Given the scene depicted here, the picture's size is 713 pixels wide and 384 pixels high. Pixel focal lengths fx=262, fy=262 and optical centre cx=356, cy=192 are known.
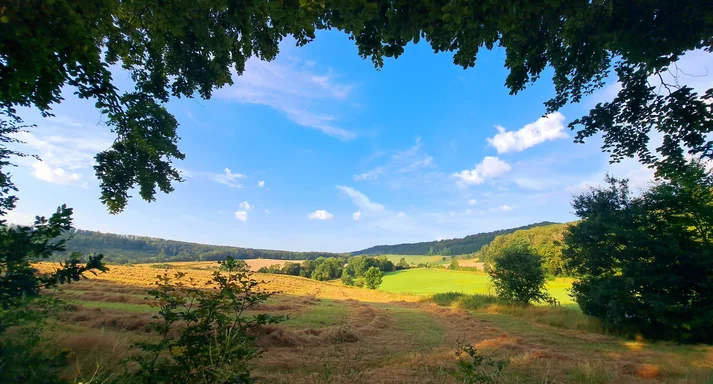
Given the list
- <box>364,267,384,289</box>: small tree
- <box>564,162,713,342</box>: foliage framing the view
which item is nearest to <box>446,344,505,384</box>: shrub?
<box>564,162,713,342</box>: foliage framing the view

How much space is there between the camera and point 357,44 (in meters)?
3.62

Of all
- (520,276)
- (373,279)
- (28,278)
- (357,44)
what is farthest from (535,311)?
(373,279)

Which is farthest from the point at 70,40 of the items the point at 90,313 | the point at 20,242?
the point at 90,313

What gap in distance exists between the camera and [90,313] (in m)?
10.9

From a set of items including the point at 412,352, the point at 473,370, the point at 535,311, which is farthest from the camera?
the point at 535,311

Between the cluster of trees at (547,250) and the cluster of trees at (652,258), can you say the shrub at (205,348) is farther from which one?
the cluster of trees at (547,250)

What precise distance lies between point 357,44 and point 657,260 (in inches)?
657

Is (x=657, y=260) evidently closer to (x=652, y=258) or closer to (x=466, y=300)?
(x=652, y=258)

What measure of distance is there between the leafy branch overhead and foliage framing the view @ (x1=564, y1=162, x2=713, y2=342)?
26.4 feet

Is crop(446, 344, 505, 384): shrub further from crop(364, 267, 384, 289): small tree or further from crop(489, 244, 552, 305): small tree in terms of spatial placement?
crop(364, 267, 384, 289): small tree

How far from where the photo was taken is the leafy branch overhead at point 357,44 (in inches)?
98.2

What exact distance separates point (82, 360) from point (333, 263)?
83532mm

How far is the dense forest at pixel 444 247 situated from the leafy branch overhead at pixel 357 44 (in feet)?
440

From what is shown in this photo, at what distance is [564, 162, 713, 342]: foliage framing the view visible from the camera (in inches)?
433
